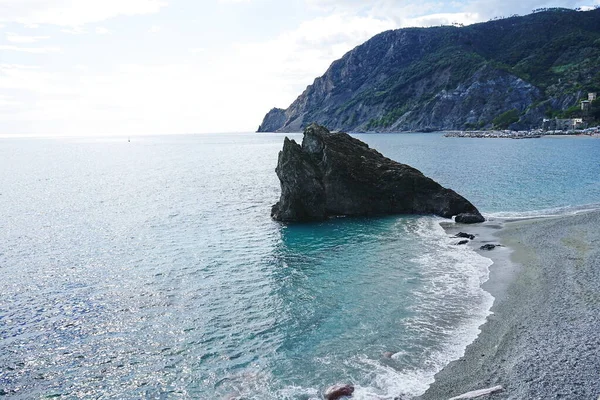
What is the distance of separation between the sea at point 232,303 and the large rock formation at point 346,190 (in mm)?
2823

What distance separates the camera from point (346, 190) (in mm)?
49312

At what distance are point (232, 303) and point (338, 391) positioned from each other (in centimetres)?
1074

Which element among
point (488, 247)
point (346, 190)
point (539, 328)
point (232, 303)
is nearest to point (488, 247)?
point (488, 247)

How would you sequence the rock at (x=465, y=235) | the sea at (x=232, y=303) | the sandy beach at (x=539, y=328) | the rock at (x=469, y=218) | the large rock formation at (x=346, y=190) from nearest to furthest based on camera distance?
1. the sandy beach at (x=539, y=328)
2. the sea at (x=232, y=303)
3. the rock at (x=465, y=235)
4. the rock at (x=469, y=218)
5. the large rock formation at (x=346, y=190)

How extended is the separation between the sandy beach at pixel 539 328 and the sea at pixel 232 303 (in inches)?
38.5

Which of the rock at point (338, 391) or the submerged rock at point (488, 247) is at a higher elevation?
the submerged rock at point (488, 247)

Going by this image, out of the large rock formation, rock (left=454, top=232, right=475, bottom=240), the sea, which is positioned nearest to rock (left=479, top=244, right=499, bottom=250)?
the sea

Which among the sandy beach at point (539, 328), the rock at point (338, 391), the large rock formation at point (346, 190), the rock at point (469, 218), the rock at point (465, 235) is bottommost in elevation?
the rock at point (338, 391)

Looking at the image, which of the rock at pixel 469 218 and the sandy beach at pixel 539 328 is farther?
the rock at pixel 469 218

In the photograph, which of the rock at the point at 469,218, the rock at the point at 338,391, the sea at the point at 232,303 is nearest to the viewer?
the rock at the point at 338,391

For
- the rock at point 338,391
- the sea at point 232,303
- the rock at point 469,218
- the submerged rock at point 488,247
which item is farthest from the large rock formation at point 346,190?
the rock at point 338,391

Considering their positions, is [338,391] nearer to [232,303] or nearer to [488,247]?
[232,303]

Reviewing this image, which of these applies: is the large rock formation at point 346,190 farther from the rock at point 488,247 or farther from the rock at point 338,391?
the rock at point 338,391

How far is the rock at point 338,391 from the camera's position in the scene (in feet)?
53.9
